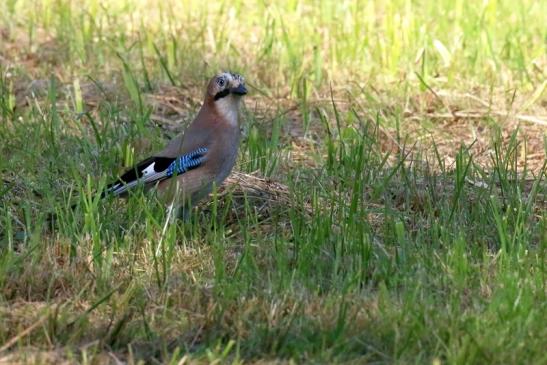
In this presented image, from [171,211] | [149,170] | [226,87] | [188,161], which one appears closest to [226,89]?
[226,87]

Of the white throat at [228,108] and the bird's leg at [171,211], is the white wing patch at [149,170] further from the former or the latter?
the white throat at [228,108]

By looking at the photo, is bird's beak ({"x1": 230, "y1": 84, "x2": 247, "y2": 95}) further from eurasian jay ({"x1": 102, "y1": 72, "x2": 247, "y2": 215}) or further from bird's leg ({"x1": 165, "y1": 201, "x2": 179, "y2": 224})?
bird's leg ({"x1": 165, "y1": 201, "x2": 179, "y2": 224})

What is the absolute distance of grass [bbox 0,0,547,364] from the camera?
4016 mm

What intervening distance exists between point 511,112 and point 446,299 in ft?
9.63

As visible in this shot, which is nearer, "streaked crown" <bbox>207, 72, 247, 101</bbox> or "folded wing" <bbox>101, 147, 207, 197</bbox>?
"folded wing" <bbox>101, 147, 207, 197</bbox>

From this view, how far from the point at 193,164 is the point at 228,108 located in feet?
1.23

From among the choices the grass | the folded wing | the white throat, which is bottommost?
the grass

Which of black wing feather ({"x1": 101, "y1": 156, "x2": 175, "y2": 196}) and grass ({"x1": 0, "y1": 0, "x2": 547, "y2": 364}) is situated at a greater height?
black wing feather ({"x1": 101, "y1": 156, "x2": 175, "y2": 196})

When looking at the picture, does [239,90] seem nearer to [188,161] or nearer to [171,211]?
[188,161]

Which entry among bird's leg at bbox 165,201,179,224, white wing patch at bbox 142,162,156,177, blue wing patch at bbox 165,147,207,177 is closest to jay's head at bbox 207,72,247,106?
blue wing patch at bbox 165,147,207,177

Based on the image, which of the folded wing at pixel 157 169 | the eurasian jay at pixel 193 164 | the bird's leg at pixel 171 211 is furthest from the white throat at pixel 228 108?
the bird's leg at pixel 171 211

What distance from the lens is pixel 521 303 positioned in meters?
4.10

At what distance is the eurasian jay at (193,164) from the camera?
5422mm

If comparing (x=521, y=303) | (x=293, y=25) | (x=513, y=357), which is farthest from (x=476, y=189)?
(x=293, y=25)
